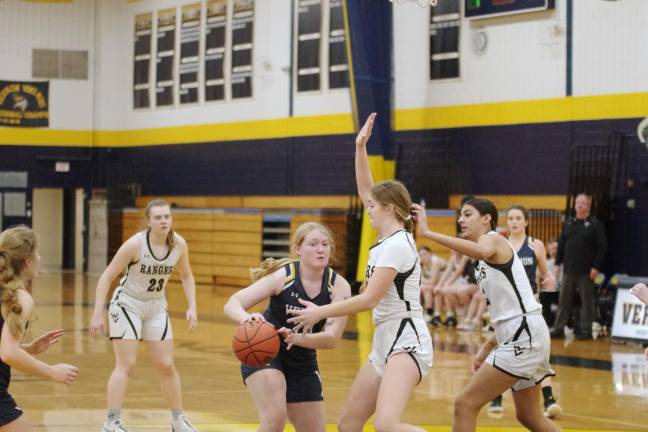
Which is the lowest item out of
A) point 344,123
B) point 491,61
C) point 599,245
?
point 599,245

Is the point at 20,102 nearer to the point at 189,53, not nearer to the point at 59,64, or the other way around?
the point at 59,64

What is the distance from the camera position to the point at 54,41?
30.2 meters

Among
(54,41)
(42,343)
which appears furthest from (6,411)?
(54,41)

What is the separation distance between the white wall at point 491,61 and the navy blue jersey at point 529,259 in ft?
32.6

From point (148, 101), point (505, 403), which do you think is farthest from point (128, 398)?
point (148, 101)

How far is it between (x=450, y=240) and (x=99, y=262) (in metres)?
24.6

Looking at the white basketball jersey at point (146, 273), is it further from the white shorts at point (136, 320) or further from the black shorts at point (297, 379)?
the black shorts at point (297, 379)

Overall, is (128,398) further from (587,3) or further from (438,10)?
(438,10)

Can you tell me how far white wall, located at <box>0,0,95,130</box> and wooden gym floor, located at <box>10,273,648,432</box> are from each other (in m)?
13.7

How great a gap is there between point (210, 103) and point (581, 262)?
12.9 metres

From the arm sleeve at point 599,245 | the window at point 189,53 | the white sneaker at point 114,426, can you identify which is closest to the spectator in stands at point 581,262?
the arm sleeve at point 599,245

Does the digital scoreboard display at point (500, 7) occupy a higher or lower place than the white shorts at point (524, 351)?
higher

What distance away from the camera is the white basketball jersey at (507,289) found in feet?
23.0

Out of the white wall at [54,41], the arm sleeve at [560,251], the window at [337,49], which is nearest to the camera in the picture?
the arm sleeve at [560,251]
